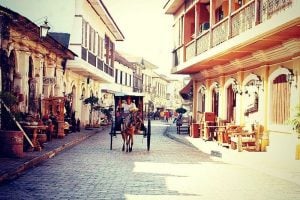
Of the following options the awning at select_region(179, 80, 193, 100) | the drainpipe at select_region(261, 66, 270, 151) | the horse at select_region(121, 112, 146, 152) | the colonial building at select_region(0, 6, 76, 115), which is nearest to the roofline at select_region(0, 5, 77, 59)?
the colonial building at select_region(0, 6, 76, 115)

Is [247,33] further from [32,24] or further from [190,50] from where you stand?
[190,50]

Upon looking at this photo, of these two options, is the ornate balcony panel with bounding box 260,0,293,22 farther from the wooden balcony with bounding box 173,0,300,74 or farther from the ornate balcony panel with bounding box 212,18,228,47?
the ornate balcony panel with bounding box 212,18,228,47

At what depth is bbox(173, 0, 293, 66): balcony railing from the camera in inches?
456

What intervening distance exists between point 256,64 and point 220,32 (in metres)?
1.90

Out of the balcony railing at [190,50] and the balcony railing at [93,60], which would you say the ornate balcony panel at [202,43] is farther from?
the balcony railing at [93,60]

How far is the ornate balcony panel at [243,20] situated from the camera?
42.8ft

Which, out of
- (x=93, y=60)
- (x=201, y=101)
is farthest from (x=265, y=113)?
(x=93, y=60)

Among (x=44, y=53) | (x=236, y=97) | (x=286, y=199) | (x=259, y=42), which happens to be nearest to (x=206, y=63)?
(x=236, y=97)

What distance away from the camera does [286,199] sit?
777cm

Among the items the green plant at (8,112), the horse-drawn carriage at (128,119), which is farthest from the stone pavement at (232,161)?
the horse-drawn carriage at (128,119)

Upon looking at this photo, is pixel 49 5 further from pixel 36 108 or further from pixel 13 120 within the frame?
pixel 13 120

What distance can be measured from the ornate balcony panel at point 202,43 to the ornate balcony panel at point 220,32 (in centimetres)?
89

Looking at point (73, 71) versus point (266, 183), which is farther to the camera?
point (73, 71)

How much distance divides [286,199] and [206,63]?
453 inches
